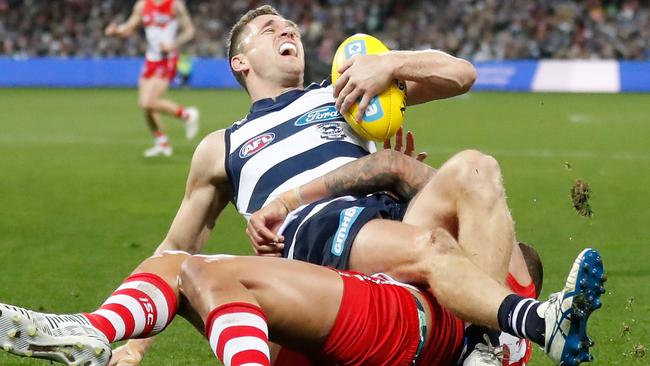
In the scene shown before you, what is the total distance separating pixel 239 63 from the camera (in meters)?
5.48

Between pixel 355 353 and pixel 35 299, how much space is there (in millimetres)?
3268

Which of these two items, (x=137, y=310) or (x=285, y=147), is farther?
(x=285, y=147)

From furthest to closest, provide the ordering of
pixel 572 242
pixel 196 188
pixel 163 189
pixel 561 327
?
pixel 163 189, pixel 572 242, pixel 196 188, pixel 561 327

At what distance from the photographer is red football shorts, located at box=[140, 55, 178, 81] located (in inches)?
620

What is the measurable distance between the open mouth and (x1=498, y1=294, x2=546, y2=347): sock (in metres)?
2.00

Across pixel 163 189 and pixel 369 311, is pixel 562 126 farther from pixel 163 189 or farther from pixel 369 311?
pixel 369 311

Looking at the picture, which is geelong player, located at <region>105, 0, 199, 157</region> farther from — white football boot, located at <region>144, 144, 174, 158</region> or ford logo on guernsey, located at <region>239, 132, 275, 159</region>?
ford logo on guernsey, located at <region>239, 132, 275, 159</region>

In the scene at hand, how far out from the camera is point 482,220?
419cm

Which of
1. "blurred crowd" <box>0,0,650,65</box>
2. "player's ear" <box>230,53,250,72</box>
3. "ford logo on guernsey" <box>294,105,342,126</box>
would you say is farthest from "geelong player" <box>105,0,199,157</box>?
"blurred crowd" <box>0,0,650,65</box>

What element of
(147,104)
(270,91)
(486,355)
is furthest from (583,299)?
(147,104)

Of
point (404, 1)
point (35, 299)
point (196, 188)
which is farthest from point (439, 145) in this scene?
point (404, 1)

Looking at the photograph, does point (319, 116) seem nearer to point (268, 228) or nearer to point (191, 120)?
point (268, 228)

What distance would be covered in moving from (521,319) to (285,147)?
4.97ft

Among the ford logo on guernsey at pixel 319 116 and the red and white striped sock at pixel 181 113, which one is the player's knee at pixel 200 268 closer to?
the ford logo on guernsey at pixel 319 116
